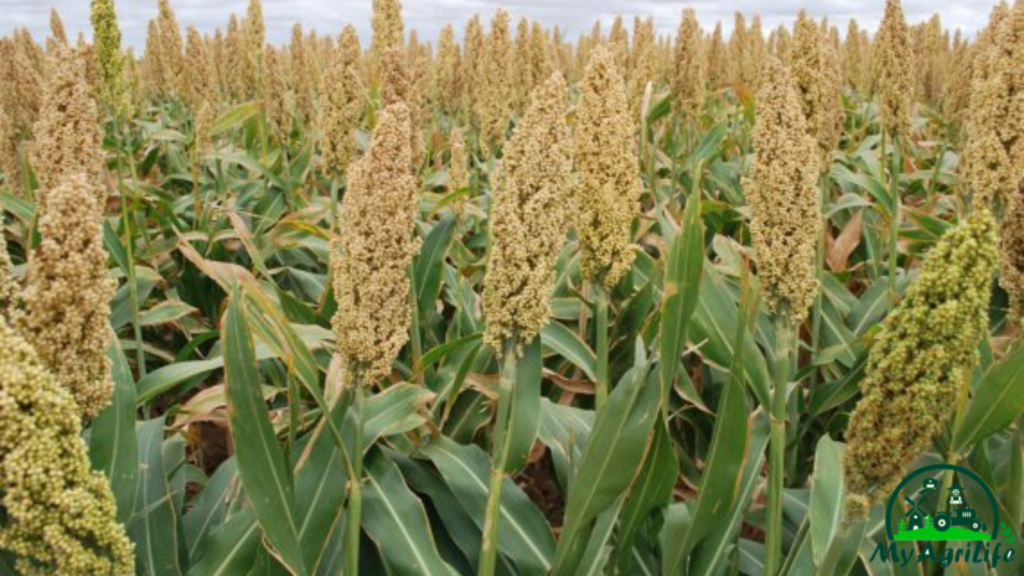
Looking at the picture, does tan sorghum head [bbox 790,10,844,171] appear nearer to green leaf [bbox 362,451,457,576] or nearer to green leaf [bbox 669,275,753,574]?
green leaf [bbox 669,275,753,574]

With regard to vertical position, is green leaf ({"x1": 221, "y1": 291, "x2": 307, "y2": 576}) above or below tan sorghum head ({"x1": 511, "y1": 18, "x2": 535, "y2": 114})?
below

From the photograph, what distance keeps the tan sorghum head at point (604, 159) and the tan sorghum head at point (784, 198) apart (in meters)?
0.32

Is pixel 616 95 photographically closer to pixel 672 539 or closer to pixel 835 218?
pixel 672 539

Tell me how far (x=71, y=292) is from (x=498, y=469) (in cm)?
102

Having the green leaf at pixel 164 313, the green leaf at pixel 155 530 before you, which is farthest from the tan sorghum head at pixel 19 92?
the green leaf at pixel 155 530

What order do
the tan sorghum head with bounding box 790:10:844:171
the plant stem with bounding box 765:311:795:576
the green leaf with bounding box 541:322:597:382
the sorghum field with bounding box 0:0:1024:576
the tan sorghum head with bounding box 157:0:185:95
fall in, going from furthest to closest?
the tan sorghum head with bounding box 157:0:185:95, the green leaf with bounding box 541:322:597:382, the tan sorghum head with bounding box 790:10:844:171, the plant stem with bounding box 765:311:795:576, the sorghum field with bounding box 0:0:1024:576

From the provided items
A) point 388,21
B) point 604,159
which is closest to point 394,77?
point 388,21

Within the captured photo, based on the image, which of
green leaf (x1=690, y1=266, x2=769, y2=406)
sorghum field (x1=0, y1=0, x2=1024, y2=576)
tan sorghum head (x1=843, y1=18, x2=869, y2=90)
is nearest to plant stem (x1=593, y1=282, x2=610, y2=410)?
sorghum field (x1=0, y1=0, x2=1024, y2=576)

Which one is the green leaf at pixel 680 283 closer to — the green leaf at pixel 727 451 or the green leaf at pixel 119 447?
the green leaf at pixel 727 451

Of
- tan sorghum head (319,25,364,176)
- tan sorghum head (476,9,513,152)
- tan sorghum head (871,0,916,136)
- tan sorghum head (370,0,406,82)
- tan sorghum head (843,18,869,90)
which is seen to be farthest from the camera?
tan sorghum head (843,18,869,90)

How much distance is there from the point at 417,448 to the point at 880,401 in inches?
58.6

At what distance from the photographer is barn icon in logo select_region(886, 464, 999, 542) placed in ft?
7.47

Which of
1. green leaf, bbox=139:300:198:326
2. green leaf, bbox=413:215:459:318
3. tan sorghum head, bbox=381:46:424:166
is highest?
tan sorghum head, bbox=381:46:424:166

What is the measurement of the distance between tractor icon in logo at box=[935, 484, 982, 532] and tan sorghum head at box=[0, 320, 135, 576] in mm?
1976
